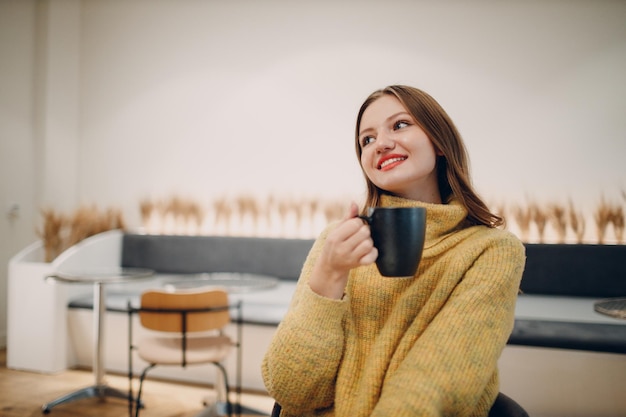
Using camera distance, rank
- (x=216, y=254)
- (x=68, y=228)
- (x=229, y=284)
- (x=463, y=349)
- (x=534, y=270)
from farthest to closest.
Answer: (x=216, y=254), (x=68, y=228), (x=534, y=270), (x=229, y=284), (x=463, y=349)

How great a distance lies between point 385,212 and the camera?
25.8 inches

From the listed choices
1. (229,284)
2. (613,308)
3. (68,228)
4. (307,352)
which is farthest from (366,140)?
(68,228)

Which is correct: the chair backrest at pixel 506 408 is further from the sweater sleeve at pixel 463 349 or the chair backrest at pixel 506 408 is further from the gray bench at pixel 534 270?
the gray bench at pixel 534 270

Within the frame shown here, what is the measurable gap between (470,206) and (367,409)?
0.42 meters

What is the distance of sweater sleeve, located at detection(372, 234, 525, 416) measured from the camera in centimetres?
61

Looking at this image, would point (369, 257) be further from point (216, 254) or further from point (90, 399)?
point (216, 254)

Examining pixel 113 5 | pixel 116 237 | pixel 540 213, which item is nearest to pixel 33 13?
pixel 113 5

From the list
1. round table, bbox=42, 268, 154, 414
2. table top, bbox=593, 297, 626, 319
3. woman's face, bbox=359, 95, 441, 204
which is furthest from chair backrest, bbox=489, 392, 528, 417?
round table, bbox=42, 268, 154, 414

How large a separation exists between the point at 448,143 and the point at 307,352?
1.55 ft

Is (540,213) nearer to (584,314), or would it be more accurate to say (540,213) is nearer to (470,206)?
(584,314)

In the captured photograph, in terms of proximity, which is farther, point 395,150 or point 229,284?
point 229,284

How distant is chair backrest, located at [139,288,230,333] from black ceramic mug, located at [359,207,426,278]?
65.4 inches

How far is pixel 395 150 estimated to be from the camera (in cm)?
83

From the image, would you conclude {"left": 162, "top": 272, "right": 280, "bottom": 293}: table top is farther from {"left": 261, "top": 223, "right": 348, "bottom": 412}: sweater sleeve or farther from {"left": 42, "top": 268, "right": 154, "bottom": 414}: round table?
{"left": 261, "top": 223, "right": 348, "bottom": 412}: sweater sleeve
